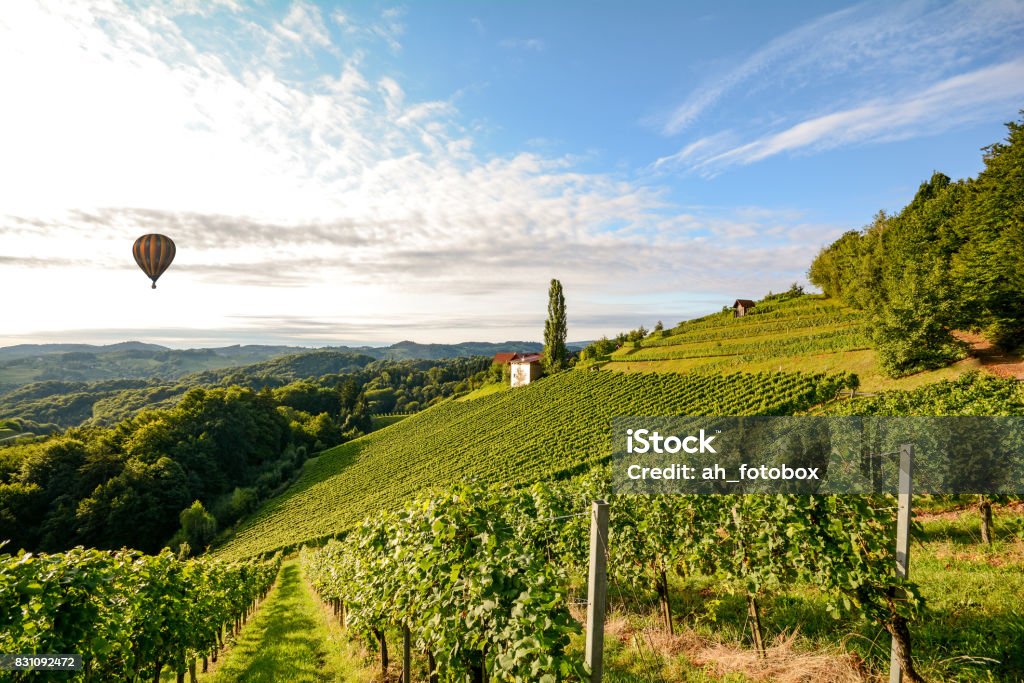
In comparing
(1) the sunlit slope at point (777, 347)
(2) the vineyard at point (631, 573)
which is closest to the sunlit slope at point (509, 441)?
(1) the sunlit slope at point (777, 347)

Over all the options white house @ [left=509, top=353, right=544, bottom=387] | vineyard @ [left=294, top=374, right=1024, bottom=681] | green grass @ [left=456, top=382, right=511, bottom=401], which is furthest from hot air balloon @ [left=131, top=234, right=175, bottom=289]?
white house @ [left=509, top=353, right=544, bottom=387]

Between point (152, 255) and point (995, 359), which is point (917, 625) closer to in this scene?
point (152, 255)

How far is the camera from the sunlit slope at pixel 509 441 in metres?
33.9

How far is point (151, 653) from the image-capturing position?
7281 mm

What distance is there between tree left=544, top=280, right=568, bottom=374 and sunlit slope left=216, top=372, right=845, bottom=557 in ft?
23.1

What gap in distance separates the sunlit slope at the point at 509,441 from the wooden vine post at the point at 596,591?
28.3m

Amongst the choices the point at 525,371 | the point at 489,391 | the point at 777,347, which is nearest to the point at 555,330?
the point at 525,371

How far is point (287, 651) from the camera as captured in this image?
11945mm

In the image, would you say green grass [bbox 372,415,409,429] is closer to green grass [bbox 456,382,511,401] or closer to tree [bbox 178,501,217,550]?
green grass [bbox 456,382,511,401]

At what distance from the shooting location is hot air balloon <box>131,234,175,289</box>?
790 inches

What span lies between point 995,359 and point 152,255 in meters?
45.9

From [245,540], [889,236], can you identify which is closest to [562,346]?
[889,236]

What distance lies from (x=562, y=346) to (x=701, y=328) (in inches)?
843

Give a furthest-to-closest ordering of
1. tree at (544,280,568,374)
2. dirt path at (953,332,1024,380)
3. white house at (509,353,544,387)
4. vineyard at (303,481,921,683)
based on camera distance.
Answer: white house at (509,353,544,387)
tree at (544,280,568,374)
dirt path at (953,332,1024,380)
vineyard at (303,481,921,683)
